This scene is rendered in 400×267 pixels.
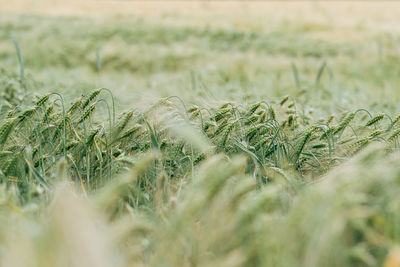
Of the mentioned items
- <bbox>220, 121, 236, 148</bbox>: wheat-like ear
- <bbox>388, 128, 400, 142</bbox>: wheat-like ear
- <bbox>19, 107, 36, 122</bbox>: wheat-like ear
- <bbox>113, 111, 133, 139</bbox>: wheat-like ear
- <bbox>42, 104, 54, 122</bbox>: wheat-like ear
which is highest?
<bbox>19, 107, 36, 122</bbox>: wheat-like ear

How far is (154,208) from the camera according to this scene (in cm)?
120

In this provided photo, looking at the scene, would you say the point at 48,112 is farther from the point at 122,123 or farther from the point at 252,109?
the point at 252,109

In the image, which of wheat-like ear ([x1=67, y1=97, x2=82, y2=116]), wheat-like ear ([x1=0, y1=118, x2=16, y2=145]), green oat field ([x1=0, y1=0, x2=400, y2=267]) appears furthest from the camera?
wheat-like ear ([x1=67, y1=97, x2=82, y2=116])

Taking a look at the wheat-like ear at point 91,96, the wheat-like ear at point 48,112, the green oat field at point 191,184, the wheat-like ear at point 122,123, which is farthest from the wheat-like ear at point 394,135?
the wheat-like ear at point 48,112

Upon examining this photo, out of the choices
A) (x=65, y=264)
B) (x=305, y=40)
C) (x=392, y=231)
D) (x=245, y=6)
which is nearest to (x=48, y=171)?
(x=65, y=264)

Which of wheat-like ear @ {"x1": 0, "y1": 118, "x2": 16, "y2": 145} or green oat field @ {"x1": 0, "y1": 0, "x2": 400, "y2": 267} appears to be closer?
green oat field @ {"x1": 0, "y1": 0, "x2": 400, "y2": 267}

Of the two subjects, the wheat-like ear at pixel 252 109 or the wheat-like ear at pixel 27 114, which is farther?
the wheat-like ear at pixel 252 109

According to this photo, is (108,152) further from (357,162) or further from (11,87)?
(11,87)

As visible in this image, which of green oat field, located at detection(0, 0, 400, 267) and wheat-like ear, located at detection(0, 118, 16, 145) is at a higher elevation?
wheat-like ear, located at detection(0, 118, 16, 145)

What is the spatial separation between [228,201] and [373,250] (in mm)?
340

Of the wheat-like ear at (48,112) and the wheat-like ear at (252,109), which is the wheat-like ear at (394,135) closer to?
the wheat-like ear at (252,109)

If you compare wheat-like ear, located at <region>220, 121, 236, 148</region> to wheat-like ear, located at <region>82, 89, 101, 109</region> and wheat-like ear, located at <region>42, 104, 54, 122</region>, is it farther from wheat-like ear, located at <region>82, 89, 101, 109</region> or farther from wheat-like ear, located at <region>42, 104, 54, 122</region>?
wheat-like ear, located at <region>42, 104, 54, 122</region>

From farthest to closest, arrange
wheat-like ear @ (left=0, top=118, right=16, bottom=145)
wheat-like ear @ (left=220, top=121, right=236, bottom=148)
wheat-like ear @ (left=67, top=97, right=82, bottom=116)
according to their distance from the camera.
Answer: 1. wheat-like ear @ (left=67, top=97, right=82, bottom=116)
2. wheat-like ear @ (left=220, top=121, right=236, bottom=148)
3. wheat-like ear @ (left=0, top=118, right=16, bottom=145)

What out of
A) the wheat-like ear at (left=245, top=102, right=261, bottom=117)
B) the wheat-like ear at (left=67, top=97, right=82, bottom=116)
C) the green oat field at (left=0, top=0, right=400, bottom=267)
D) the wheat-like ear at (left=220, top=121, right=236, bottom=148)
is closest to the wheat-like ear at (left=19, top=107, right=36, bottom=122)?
the green oat field at (left=0, top=0, right=400, bottom=267)
